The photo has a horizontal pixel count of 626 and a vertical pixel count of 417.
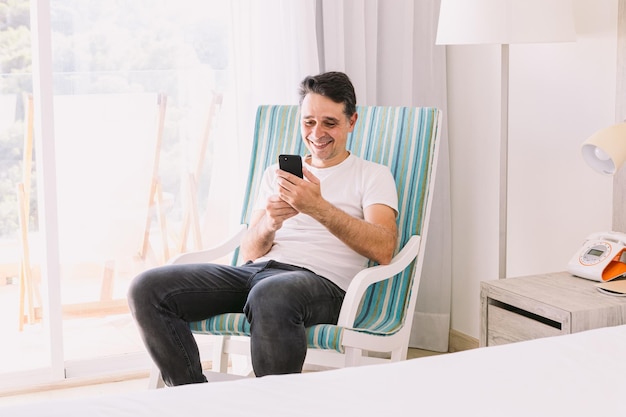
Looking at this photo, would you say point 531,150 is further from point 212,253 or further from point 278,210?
point 212,253

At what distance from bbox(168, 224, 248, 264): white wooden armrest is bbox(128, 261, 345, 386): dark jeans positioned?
0.14m

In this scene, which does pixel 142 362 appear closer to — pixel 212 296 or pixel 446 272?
pixel 212 296

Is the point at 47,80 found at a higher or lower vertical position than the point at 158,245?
higher

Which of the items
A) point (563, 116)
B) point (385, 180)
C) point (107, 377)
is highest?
point (563, 116)

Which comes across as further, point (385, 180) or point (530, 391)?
point (385, 180)

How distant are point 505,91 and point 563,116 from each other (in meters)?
0.25

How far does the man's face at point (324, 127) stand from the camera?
8.98ft

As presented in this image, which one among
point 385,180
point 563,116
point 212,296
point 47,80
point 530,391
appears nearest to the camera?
point 530,391

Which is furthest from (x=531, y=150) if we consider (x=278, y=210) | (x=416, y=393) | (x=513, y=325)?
(x=416, y=393)

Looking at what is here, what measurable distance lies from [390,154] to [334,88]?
0.30 meters

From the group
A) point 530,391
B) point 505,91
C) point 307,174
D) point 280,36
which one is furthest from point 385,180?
point 530,391

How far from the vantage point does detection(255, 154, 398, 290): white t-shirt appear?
263 cm

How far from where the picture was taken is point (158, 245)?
3422 millimetres

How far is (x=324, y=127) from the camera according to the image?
2.74 meters
